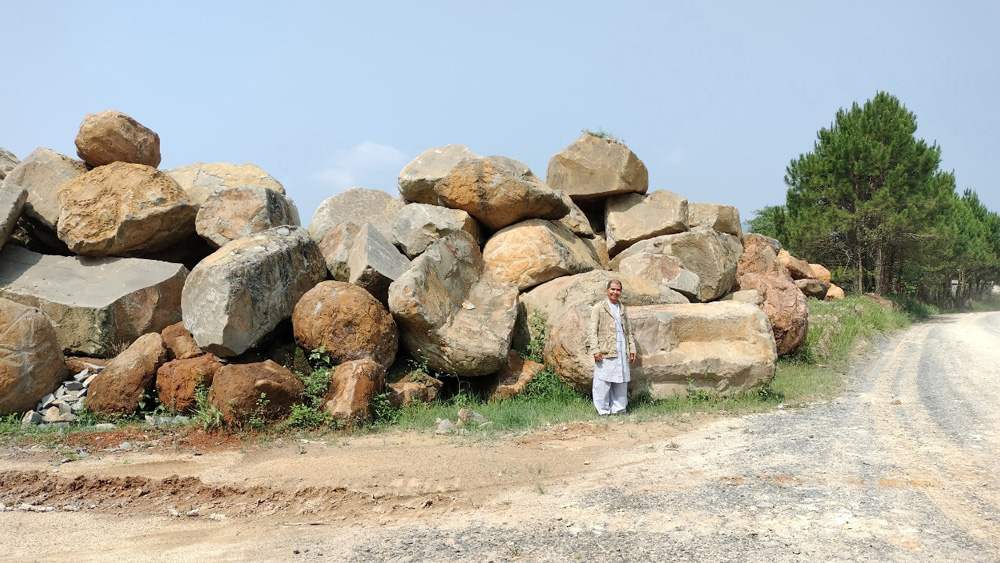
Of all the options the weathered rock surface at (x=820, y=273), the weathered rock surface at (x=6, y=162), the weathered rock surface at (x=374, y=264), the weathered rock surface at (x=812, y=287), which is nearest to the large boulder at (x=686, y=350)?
the weathered rock surface at (x=374, y=264)

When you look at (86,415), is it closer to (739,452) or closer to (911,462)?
(739,452)

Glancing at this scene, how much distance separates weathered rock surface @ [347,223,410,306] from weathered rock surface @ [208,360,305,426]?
170 cm

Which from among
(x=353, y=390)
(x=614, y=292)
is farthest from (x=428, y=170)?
(x=353, y=390)

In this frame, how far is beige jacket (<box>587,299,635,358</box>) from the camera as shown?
25.5ft

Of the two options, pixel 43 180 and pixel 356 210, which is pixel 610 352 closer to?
pixel 356 210

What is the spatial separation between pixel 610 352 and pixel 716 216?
806 cm

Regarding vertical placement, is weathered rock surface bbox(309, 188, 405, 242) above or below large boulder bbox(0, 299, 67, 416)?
above

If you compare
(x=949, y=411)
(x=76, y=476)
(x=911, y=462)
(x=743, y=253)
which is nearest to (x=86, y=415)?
(x=76, y=476)

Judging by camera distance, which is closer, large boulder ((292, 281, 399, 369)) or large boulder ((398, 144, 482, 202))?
large boulder ((292, 281, 399, 369))

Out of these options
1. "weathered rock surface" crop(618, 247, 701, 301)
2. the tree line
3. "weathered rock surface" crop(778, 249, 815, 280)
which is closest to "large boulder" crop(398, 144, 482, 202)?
"weathered rock surface" crop(618, 247, 701, 301)

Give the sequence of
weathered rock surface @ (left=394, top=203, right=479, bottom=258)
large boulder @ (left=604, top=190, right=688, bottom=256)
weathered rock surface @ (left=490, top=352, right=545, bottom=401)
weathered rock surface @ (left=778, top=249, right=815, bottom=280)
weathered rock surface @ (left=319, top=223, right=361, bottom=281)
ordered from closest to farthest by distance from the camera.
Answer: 1. weathered rock surface @ (left=490, top=352, right=545, bottom=401)
2. weathered rock surface @ (left=319, top=223, right=361, bottom=281)
3. weathered rock surface @ (left=394, top=203, right=479, bottom=258)
4. large boulder @ (left=604, top=190, right=688, bottom=256)
5. weathered rock surface @ (left=778, top=249, right=815, bottom=280)

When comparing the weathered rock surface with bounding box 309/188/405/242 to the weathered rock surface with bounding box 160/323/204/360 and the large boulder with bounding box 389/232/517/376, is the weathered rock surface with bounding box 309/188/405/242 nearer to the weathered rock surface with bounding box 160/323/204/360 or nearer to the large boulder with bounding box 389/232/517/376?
the large boulder with bounding box 389/232/517/376

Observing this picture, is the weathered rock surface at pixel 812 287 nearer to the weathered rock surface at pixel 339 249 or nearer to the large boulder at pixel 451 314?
Answer: the large boulder at pixel 451 314

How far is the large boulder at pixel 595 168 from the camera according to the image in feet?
39.2
